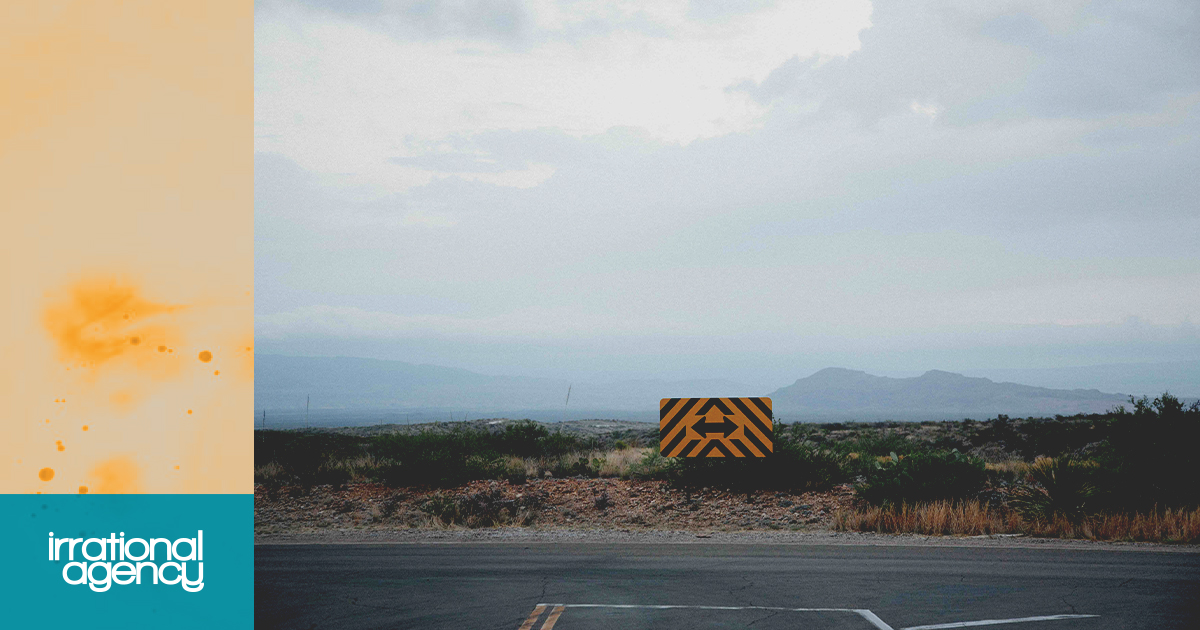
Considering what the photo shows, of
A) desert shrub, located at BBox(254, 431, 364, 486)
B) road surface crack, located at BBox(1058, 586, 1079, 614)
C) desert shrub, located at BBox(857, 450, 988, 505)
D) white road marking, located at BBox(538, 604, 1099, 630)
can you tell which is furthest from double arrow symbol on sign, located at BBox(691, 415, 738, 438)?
desert shrub, located at BBox(254, 431, 364, 486)

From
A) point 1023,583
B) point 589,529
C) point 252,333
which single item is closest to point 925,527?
point 1023,583

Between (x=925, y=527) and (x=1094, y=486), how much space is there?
3.69 m

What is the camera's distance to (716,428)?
17.0 metres

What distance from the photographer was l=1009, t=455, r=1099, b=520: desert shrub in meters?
15.9

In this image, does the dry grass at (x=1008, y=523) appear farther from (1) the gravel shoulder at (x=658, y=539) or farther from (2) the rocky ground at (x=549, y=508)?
(2) the rocky ground at (x=549, y=508)

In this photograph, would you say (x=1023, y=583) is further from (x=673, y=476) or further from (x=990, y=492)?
(x=673, y=476)

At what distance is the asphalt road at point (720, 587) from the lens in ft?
A: 27.8

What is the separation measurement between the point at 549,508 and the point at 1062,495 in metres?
10.9

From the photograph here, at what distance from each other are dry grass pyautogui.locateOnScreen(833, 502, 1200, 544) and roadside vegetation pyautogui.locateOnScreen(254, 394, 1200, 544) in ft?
0.08

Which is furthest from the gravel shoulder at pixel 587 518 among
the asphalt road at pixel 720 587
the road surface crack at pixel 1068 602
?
the road surface crack at pixel 1068 602

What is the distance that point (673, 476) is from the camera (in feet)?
68.6

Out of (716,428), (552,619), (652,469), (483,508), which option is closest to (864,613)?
(552,619)

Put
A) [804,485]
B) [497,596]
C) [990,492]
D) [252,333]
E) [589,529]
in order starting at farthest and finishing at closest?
[804,485] → [990,492] → [589,529] → [497,596] → [252,333]

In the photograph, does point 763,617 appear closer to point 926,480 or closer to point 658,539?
point 658,539
